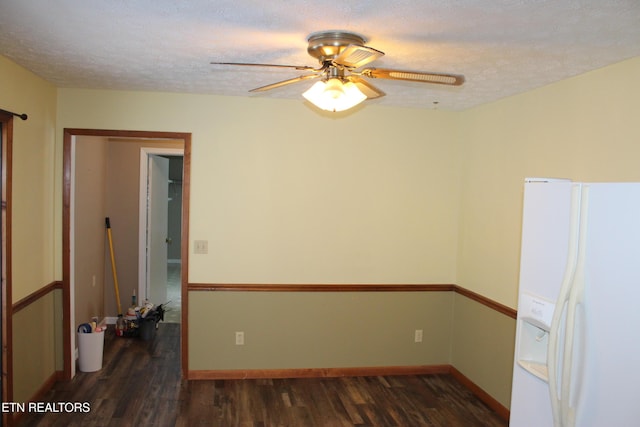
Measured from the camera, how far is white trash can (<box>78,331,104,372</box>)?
13.1 ft

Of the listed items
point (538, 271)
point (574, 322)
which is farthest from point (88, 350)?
point (574, 322)

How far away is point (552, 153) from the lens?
3.10 metres

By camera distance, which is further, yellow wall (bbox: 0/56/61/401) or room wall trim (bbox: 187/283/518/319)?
room wall trim (bbox: 187/283/518/319)

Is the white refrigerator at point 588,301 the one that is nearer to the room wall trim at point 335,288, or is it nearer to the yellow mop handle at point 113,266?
the room wall trim at point 335,288

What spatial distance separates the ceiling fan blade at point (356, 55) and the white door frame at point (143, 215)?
364 centimetres

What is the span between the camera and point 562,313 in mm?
1873

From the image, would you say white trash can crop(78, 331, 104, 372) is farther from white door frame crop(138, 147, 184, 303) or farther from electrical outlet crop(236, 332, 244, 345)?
white door frame crop(138, 147, 184, 303)

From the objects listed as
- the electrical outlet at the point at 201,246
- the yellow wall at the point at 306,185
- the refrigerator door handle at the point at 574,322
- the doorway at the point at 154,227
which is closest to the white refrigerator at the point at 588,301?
the refrigerator door handle at the point at 574,322

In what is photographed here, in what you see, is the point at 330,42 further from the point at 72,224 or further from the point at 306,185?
the point at 72,224

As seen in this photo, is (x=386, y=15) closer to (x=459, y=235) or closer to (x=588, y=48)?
(x=588, y=48)

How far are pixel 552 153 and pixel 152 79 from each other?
272cm

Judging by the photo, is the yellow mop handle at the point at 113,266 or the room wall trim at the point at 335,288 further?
the yellow mop handle at the point at 113,266

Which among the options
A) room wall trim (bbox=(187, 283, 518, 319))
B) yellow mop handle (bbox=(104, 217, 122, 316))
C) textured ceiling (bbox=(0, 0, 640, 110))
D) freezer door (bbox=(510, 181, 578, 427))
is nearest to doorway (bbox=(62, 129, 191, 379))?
room wall trim (bbox=(187, 283, 518, 319))

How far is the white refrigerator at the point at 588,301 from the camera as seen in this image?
1719mm
